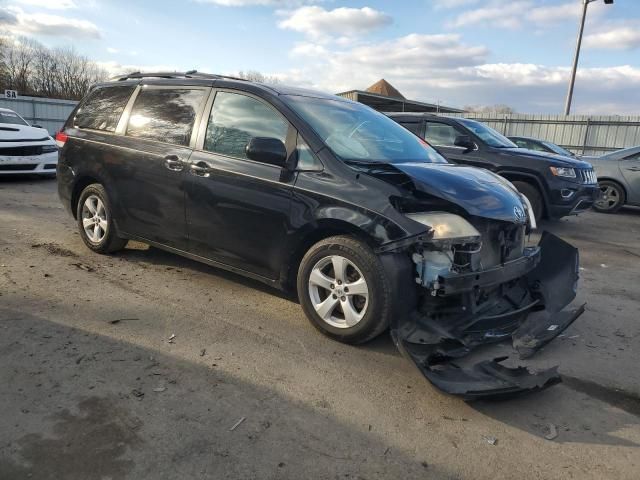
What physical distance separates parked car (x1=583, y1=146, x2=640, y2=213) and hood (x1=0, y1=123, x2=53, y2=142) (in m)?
12.0

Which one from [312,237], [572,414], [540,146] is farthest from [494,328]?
[540,146]

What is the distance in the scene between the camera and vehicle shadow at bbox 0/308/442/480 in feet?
7.52

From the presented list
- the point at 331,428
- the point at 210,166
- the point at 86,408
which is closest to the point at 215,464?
the point at 331,428

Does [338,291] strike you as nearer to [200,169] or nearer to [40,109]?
[200,169]

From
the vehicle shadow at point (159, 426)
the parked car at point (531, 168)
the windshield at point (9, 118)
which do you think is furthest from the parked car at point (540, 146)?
the windshield at point (9, 118)

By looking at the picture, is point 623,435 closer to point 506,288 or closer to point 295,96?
point 506,288

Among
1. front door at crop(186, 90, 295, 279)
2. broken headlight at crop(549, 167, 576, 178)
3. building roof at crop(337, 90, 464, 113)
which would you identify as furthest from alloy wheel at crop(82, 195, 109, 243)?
building roof at crop(337, 90, 464, 113)

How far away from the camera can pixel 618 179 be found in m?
10.9

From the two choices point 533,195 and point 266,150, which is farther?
point 533,195

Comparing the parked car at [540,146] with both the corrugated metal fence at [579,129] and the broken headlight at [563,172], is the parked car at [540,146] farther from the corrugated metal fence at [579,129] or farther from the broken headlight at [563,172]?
the corrugated metal fence at [579,129]

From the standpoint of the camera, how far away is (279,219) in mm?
3832

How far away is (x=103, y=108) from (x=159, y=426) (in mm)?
3962

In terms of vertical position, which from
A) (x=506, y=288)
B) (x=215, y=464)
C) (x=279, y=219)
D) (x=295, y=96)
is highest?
(x=295, y=96)

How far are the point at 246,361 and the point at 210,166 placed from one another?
173cm
